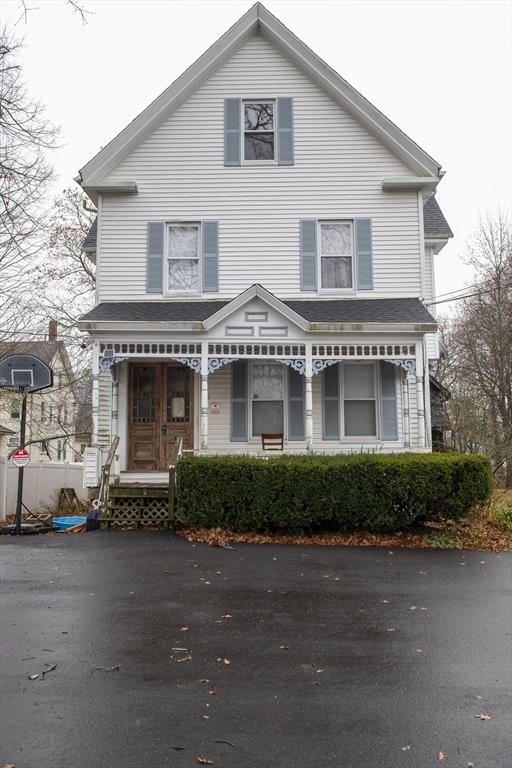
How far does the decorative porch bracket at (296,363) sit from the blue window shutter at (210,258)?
2.60 meters

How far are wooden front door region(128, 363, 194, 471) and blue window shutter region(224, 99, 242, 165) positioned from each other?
4787 millimetres

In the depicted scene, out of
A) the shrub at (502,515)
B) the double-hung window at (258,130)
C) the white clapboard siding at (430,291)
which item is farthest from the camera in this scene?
the white clapboard siding at (430,291)

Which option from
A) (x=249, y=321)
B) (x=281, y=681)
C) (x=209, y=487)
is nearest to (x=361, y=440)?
(x=249, y=321)

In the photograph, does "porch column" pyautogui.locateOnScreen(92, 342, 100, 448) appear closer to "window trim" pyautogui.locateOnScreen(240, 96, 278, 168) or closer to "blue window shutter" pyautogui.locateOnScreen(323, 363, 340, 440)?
"blue window shutter" pyautogui.locateOnScreen(323, 363, 340, 440)

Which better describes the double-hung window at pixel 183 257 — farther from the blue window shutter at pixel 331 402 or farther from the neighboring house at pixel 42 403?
the neighboring house at pixel 42 403

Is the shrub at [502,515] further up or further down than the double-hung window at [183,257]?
further down

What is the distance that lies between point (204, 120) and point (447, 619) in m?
12.3

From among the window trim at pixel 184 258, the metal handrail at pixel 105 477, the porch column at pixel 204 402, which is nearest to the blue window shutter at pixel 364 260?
the window trim at pixel 184 258

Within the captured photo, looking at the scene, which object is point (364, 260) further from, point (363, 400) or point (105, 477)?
point (105, 477)

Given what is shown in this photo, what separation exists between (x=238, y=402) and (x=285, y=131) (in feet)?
20.2

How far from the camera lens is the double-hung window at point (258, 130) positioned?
15.0 m

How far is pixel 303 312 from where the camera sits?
1377 cm

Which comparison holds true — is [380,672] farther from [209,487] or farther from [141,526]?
[141,526]

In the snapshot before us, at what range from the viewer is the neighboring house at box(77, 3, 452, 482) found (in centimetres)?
1417
